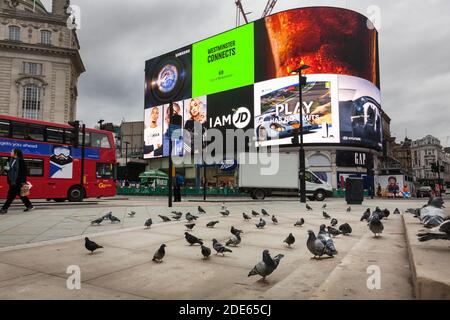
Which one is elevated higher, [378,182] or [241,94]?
[241,94]

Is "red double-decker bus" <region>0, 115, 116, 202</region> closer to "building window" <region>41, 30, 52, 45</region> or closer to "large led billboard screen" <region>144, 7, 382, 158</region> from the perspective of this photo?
"large led billboard screen" <region>144, 7, 382, 158</region>

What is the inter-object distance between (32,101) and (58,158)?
37.0 m

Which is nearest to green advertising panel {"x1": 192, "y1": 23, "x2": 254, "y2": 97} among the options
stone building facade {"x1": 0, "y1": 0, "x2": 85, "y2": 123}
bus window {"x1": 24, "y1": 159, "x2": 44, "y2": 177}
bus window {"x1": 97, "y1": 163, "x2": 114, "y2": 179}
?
→ stone building facade {"x1": 0, "y1": 0, "x2": 85, "y2": 123}

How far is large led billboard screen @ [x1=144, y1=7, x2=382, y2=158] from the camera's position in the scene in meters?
36.9

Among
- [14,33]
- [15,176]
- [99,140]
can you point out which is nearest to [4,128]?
[99,140]

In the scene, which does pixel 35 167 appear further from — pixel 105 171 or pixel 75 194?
pixel 105 171

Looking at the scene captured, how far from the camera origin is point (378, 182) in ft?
134

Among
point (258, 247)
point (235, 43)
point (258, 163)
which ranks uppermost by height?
point (235, 43)

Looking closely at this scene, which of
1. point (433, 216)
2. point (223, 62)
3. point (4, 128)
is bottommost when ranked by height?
point (433, 216)

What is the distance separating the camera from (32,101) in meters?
47.9

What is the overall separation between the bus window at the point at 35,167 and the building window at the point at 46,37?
40.3 m

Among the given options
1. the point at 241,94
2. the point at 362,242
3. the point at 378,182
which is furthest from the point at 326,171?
the point at 362,242
